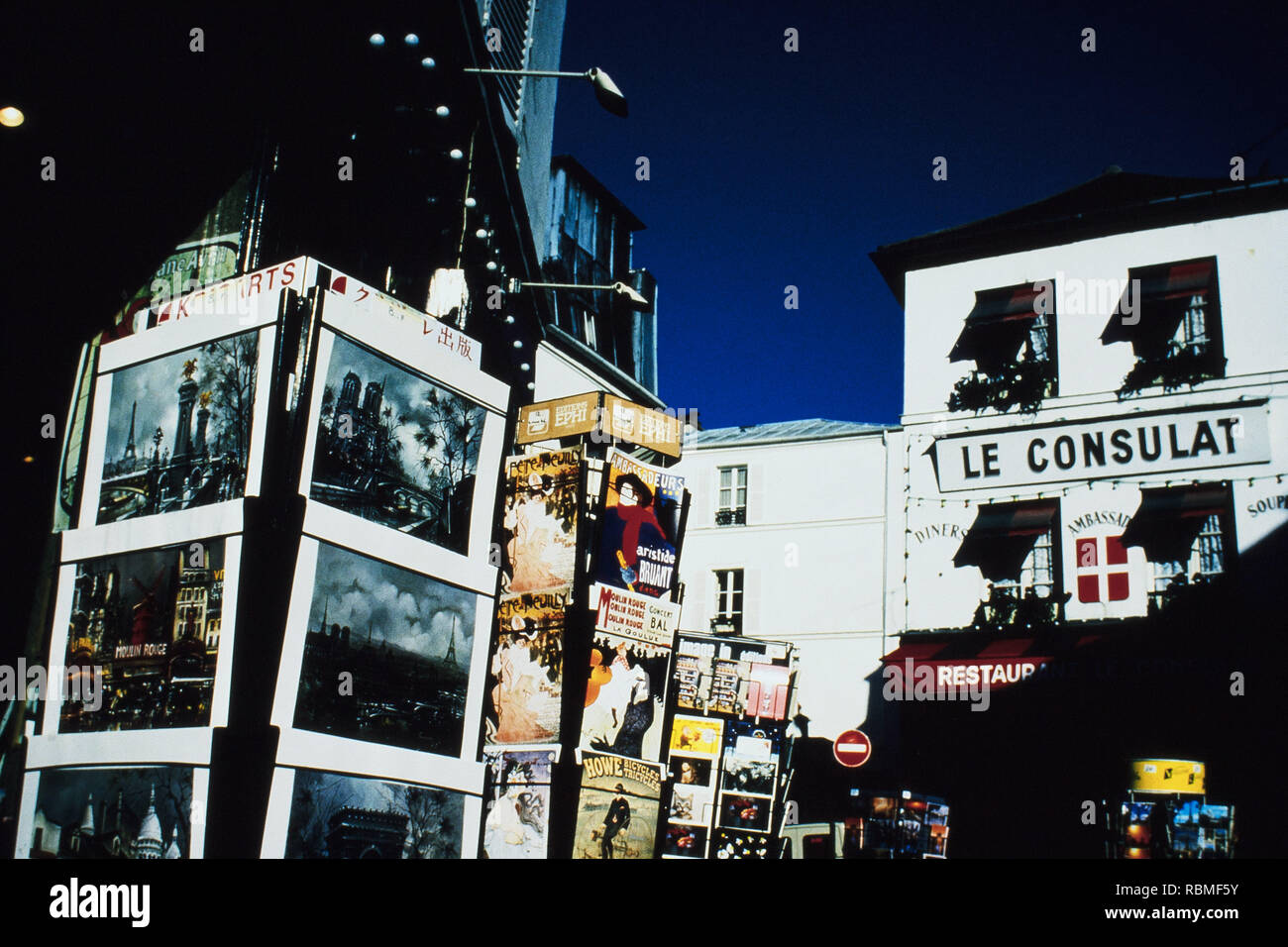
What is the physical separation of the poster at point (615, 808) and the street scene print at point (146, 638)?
3830 millimetres

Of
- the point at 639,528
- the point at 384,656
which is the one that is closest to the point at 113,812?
the point at 384,656

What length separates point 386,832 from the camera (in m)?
5.80

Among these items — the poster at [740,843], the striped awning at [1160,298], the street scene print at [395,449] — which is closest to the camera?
the street scene print at [395,449]

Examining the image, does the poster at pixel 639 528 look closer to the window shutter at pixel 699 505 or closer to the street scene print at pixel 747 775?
the street scene print at pixel 747 775

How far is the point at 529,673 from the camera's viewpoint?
27.5ft

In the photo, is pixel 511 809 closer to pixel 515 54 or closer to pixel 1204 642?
pixel 515 54

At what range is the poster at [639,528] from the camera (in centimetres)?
906

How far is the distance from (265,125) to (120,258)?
1136mm

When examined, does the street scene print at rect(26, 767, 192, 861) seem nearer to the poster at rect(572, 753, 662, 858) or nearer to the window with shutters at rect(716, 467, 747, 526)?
the poster at rect(572, 753, 662, 858)

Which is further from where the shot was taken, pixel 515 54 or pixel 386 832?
pixel 515 54

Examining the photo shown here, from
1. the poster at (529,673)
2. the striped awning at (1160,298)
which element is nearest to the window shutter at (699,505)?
the striped awning at (1160,298)

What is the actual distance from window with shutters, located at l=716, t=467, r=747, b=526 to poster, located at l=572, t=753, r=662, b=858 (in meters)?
15.4

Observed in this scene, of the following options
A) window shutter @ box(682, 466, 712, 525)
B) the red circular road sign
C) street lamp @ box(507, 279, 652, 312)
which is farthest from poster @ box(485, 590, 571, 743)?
window shutter @ box(682, 466, 712, 525)
